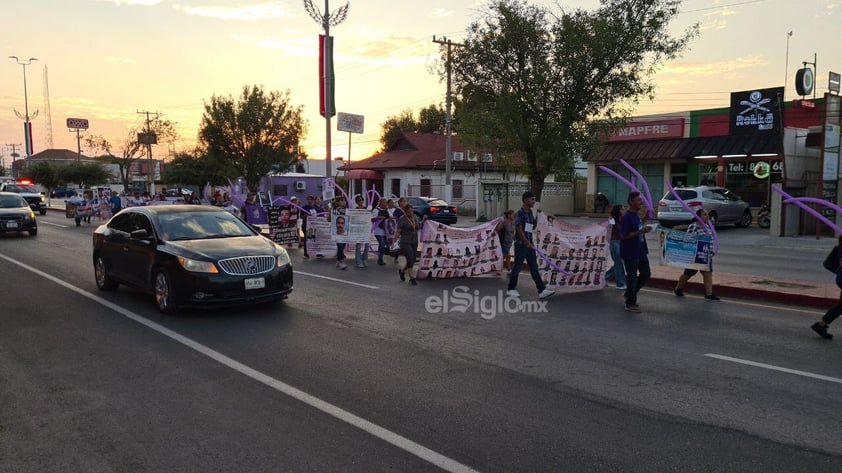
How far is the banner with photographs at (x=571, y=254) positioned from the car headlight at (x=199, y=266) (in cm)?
560

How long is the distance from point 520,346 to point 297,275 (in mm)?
6771

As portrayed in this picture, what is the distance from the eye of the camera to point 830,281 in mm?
11945

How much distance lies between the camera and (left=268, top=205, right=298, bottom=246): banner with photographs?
1770cm

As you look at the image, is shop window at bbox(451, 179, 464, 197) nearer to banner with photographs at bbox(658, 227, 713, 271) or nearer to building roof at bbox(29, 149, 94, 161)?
banner with photographs at bbox(658, 227, 713, 271)

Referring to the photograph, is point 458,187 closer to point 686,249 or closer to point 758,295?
point 686,249

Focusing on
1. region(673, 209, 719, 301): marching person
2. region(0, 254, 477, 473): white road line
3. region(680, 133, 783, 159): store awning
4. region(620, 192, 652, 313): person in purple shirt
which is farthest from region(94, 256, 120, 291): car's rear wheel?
region(680, 133, 783, 159): store awning

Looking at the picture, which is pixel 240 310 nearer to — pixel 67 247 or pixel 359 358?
pixel 359 358

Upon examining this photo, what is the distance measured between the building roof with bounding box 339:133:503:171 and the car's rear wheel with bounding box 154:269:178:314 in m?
35.1

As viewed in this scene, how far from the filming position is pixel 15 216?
20953mm

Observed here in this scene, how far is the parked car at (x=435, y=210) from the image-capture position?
100 feet

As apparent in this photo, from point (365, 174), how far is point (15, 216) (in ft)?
87.4

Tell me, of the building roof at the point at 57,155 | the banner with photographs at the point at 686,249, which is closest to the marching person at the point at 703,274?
the banner with photographs at the point at 686,249

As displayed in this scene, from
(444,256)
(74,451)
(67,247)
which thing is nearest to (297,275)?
(444,256)

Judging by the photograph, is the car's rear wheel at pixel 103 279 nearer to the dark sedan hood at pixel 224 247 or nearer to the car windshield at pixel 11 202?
the dark sedan hood at pixel 224 247
